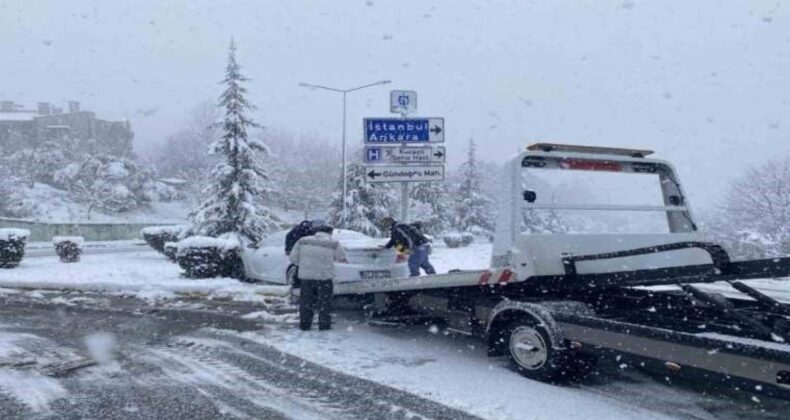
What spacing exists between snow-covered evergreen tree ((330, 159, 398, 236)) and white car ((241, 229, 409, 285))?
85.6 ft

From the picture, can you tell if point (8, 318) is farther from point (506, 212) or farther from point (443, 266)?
point (443, 266)

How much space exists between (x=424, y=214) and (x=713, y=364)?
49.5 m

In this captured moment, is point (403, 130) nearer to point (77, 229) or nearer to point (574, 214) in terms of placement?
point (574, 214)

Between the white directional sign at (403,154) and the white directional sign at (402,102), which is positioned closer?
the white directional sign at (403,154)

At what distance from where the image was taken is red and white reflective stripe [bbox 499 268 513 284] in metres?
6.20

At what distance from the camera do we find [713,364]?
4.74 metres

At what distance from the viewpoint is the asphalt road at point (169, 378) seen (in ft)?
17.2

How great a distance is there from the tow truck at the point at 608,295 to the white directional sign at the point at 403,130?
5008 millimetres

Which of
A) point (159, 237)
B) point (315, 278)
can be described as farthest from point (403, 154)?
point (159, 237)

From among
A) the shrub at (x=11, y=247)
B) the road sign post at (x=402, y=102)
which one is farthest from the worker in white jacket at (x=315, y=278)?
the shrub at (x=11, y=247)

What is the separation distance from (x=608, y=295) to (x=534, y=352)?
144cm

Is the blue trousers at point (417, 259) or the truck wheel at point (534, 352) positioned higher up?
the blue trousers at point (417, 259)

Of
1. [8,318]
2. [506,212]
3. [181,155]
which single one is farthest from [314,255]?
[181,155]

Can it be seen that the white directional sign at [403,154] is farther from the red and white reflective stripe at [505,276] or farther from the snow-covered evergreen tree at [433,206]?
the snow-covered evergreen tree at [433,206]
